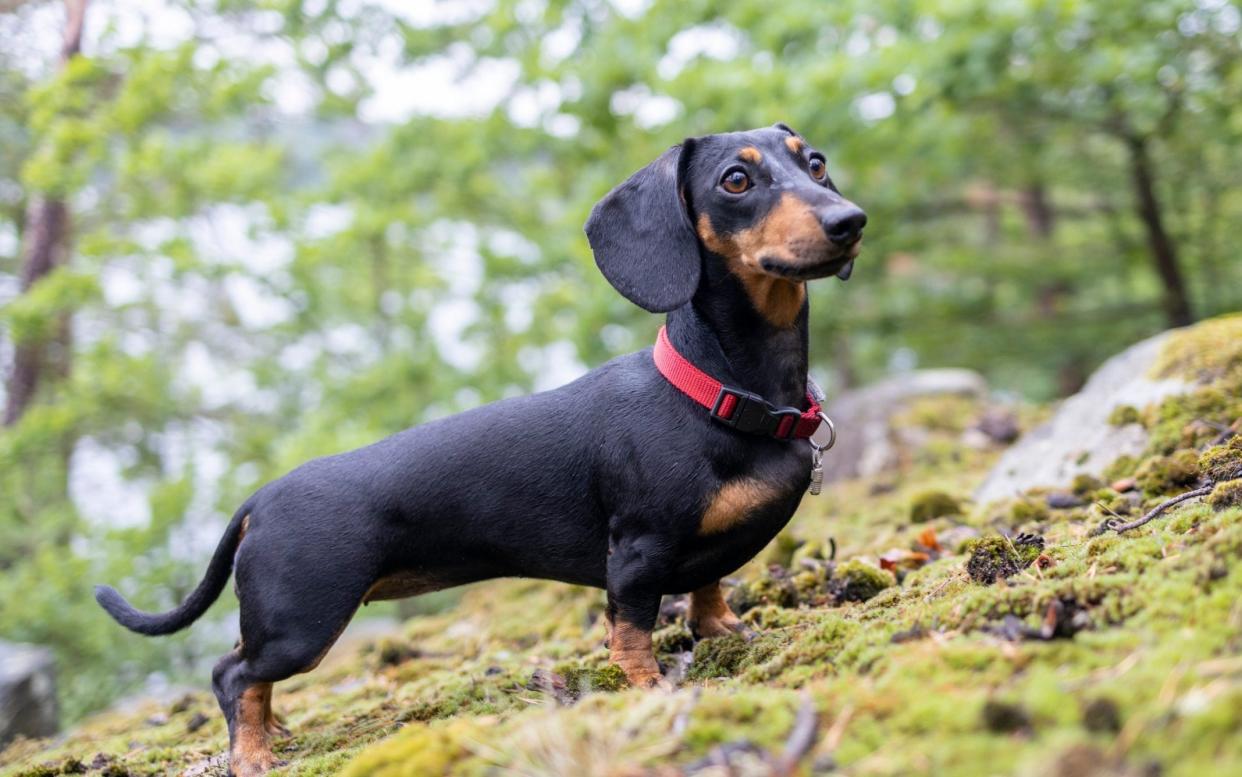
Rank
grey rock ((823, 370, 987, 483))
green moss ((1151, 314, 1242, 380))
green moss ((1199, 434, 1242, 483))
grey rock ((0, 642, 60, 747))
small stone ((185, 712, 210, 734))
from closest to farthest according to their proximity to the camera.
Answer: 1. green moss ((1199, 434, 1242, 483))
2. small stone ((185, 712, 210, 734))
3. green moss ((1151, 314, 1242, 380))
4. grey rock ((0, 642, 60, 747))
5. grey rock ((823, 370, 987, 483))

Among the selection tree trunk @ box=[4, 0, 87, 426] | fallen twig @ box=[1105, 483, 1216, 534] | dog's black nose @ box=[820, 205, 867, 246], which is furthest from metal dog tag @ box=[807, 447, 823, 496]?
tree trunk @ box=[4, 0, 87, 426]

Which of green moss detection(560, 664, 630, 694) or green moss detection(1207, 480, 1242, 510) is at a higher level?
green moss detection(1207, 480, 1242, 510)

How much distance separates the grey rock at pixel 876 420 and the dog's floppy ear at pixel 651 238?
12.9 feet

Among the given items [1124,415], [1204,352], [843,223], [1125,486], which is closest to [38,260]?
[843,223]

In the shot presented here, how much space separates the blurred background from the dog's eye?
3.83 m

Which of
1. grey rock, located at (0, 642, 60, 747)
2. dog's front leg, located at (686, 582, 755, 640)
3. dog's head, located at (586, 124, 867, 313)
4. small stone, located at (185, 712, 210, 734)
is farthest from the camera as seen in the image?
grey rock, located at (0, 642, 60, 747)

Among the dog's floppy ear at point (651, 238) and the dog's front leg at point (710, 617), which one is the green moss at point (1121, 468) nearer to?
the dog's front leg at point (710, 617)

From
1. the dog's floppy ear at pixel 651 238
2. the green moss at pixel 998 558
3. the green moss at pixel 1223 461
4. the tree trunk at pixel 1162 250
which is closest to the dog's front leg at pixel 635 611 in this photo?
the dog's floppy ear at pixel 651 238

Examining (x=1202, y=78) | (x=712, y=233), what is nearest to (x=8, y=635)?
(x=712, y=233)

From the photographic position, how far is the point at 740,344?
3225 mm

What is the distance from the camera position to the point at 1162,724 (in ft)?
5.44

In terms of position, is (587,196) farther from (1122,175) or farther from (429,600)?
(1122,175)

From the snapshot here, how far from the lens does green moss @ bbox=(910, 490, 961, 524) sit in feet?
15.3

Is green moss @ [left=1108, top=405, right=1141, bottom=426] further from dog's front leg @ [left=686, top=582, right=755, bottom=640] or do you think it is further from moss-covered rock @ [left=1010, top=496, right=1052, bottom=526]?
dog's front leg @ [left=686, top=582, right=755, bottom=640]
